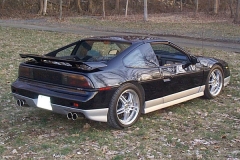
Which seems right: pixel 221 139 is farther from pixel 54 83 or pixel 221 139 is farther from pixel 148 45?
pixel 54 83

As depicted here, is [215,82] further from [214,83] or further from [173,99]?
[173,99]

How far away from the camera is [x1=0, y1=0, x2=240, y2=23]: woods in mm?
41938

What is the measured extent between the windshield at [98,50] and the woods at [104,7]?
30.7 m

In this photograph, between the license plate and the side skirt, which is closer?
the license plate

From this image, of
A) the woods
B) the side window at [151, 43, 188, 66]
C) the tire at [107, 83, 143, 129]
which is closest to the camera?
the tire at [107, 83, 143, 129]

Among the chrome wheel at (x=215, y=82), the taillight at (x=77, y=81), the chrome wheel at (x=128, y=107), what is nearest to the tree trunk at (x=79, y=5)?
the chrome wheel at (x=215, y=82)

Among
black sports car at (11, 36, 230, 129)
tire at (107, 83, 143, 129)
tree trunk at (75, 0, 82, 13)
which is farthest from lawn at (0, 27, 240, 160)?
tree trunk at (75, 0, 82, 13)

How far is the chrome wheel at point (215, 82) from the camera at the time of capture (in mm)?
7285

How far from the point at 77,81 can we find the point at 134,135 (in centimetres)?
112

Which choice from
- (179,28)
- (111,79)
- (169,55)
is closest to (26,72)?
(111,79)

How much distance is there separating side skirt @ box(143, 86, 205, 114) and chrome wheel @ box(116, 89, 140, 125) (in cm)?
21

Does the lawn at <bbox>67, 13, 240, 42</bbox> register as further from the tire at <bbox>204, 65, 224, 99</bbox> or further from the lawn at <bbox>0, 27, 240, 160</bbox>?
the lawn at <bbox>0, 27, 240, 160</bbox>

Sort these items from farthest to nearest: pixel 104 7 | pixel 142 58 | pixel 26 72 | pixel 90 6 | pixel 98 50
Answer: pixel 90 6, pixel 104 7, pixel 98 50, pixel 142 58, pixel 26 72

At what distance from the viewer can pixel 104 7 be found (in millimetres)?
45031
